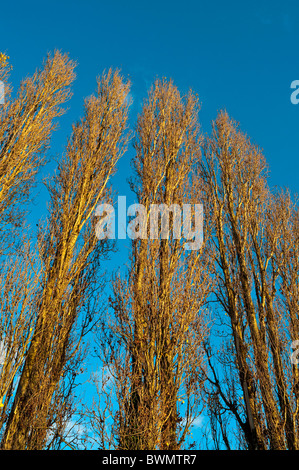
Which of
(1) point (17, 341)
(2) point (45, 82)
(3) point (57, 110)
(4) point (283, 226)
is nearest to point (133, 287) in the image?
(1) point (17, 341)

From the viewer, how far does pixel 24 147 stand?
9.24 m

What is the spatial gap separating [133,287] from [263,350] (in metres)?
2.94

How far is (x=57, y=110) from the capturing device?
10.5 m

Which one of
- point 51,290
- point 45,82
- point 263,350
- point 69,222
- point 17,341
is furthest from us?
point 45,82

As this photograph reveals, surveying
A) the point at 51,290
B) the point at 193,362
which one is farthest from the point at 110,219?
the point at 193,362

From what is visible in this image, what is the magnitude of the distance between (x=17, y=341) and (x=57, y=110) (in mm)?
6429

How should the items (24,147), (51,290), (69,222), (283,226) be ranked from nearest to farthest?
(51,290) < (69,222) < (24,147) < (283,226)

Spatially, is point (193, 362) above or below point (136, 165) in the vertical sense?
below

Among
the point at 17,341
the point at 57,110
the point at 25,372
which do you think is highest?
the point at 57,110

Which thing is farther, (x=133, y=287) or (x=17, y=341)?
(x=133, y=287)

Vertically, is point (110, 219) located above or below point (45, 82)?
below

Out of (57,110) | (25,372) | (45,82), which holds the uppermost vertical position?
(45,82)

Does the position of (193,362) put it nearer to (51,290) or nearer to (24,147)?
(51,290)

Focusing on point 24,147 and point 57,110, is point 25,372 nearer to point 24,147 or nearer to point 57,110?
point 24,147
